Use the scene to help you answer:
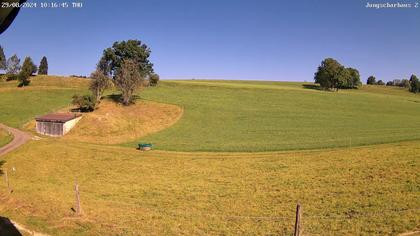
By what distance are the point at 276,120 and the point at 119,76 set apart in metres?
36.7

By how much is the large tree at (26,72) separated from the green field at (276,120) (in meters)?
39.2

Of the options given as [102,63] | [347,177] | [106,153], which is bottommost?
[106,153]

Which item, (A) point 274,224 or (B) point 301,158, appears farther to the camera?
(B) point 301,158

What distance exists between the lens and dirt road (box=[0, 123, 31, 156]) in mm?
47347

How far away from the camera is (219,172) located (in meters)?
36.2

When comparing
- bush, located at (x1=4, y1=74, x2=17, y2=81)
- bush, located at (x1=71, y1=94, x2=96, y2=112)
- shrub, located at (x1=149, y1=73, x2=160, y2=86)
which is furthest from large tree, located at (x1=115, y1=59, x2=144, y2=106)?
bush, located at (x1=4, y1=74, x2=17, y2=81)

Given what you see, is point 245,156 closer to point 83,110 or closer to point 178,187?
point 178,187

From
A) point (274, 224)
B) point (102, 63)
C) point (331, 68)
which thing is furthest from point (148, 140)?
point (331, 68)

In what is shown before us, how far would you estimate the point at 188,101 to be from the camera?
3445 inches

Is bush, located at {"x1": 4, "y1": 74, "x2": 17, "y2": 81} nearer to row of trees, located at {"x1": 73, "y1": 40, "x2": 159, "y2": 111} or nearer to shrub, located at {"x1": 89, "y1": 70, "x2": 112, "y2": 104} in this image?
row of trees, located at {"x1": 73, "y1": 40, "x2": 159, "y2": 111}

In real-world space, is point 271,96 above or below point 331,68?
below

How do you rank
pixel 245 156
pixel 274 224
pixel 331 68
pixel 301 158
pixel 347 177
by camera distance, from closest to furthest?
pixel 274 224 → pixel 347 177 → pixel 301 158 → pixel 245 156 → pixel 331 68

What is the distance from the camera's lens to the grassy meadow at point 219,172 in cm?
2031

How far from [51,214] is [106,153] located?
26.5m
